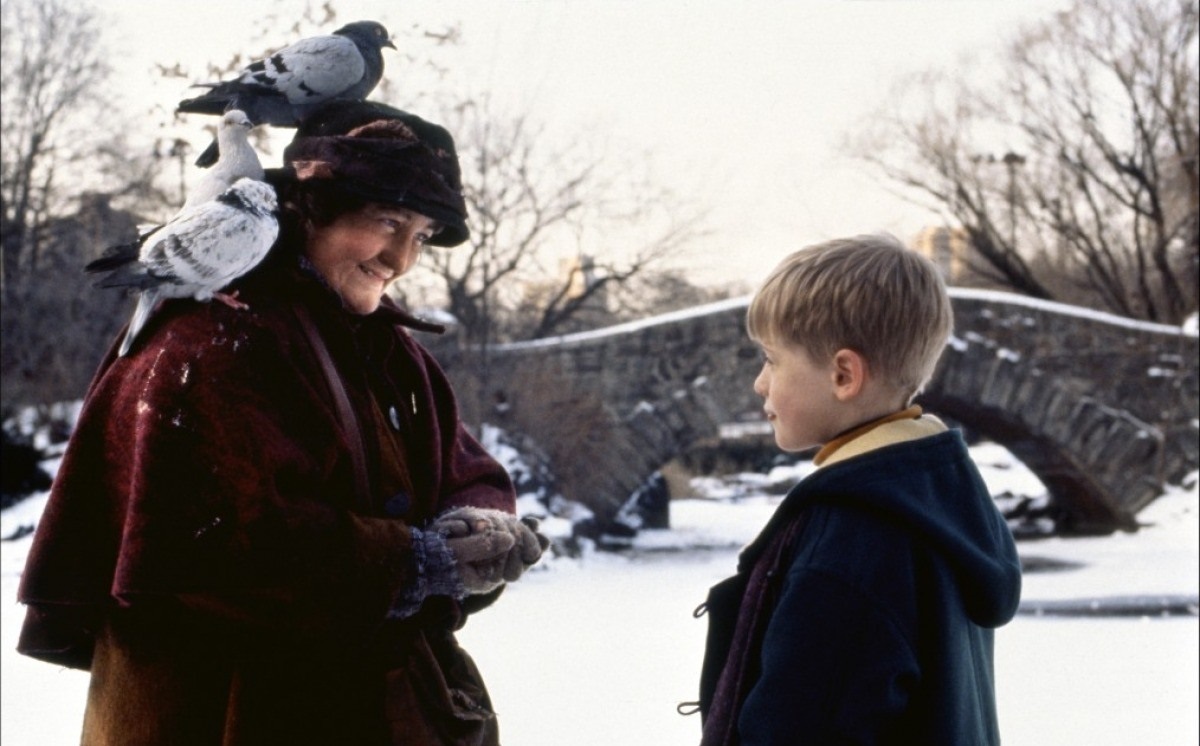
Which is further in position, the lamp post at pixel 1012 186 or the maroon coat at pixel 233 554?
the lamp post at pixel 1012 186

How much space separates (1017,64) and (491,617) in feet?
42.7

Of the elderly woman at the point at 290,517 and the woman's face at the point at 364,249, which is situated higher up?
the woman's face at the point at 364,249

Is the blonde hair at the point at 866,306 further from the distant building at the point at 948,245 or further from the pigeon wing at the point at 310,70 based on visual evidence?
the distant building at the point at 948,245

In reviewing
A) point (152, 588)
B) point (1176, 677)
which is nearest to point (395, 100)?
point (1176, 677)

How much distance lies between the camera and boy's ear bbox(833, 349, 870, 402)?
1445mm

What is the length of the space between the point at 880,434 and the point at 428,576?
63 cm

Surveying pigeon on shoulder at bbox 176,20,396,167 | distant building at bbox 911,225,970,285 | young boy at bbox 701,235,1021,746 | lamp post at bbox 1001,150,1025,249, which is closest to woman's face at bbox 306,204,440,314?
pigeon on shoulder at bbox 176,20,396,167

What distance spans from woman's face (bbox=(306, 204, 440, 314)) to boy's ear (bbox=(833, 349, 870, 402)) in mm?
680

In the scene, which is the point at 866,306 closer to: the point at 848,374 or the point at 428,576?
the point at 848,374

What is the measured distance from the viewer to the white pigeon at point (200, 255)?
64.5 inches

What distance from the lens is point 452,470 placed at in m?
1.91

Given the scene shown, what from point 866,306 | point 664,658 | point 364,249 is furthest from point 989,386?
point 866,306

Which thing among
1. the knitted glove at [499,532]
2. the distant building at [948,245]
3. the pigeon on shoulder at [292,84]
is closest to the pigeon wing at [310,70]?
the pigeon on shoulder at [292,84]

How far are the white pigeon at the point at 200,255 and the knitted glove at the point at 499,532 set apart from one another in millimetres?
416
